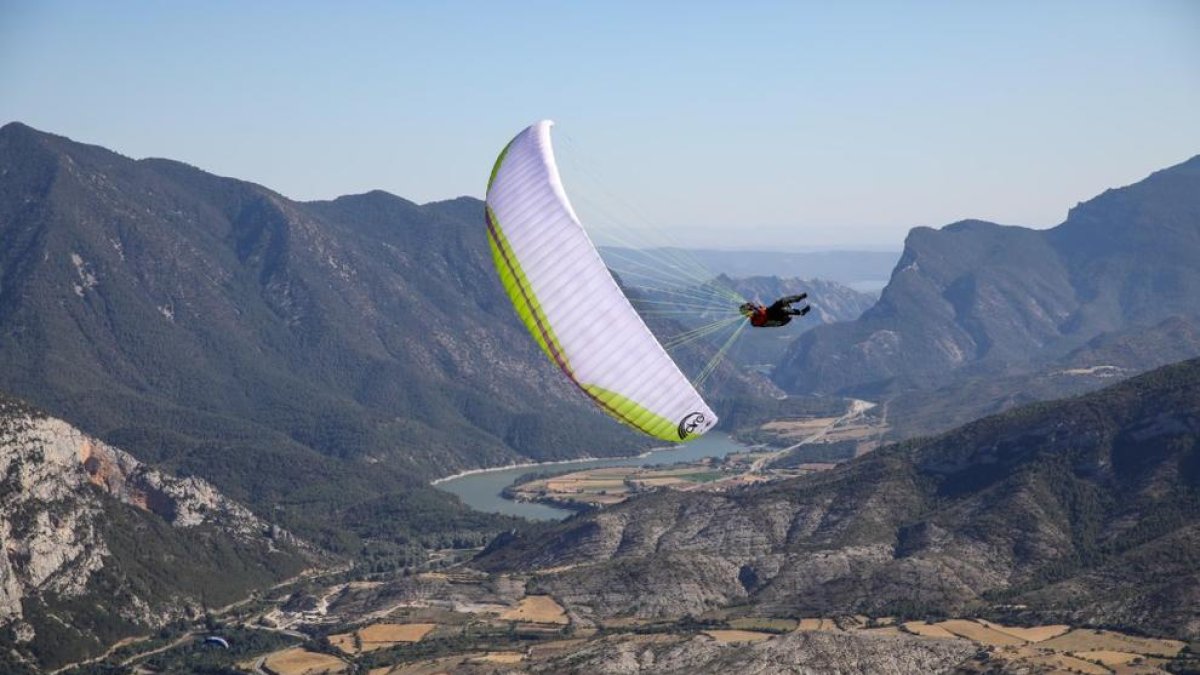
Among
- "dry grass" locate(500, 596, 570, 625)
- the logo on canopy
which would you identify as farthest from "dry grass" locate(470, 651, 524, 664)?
the logo on canopy

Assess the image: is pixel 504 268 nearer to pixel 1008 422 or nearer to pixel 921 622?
pixel 921 622

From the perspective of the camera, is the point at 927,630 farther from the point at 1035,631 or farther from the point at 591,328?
the point at 591,328

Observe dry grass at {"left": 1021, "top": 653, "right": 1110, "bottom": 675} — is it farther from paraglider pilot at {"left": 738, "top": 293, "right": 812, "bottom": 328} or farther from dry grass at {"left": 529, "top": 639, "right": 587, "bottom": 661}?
paraglider pilot at {"left": 738, "top": 293, "right": 812, "bottom": 328}

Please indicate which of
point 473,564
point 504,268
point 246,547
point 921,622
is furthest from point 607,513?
point 504,268

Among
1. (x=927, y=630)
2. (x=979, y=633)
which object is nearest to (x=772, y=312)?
(x=979, y=633)

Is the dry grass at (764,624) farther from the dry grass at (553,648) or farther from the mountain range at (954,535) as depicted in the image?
the dry grass at (553,648)

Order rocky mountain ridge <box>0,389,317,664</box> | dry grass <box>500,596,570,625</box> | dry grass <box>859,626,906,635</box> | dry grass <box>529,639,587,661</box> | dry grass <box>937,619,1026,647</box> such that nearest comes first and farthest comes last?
dry grass <box>937,619,1026,647</box>
dry grass <box>859,626,906,635</box>
dry grass <box>529,639,587,661</box>
dry grass <box>500,596,570,625</box>
rocky mountain ridge <box>0,389,317,664</box>

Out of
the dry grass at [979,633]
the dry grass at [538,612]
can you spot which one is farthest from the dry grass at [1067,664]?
the dry grass at [538,612]
